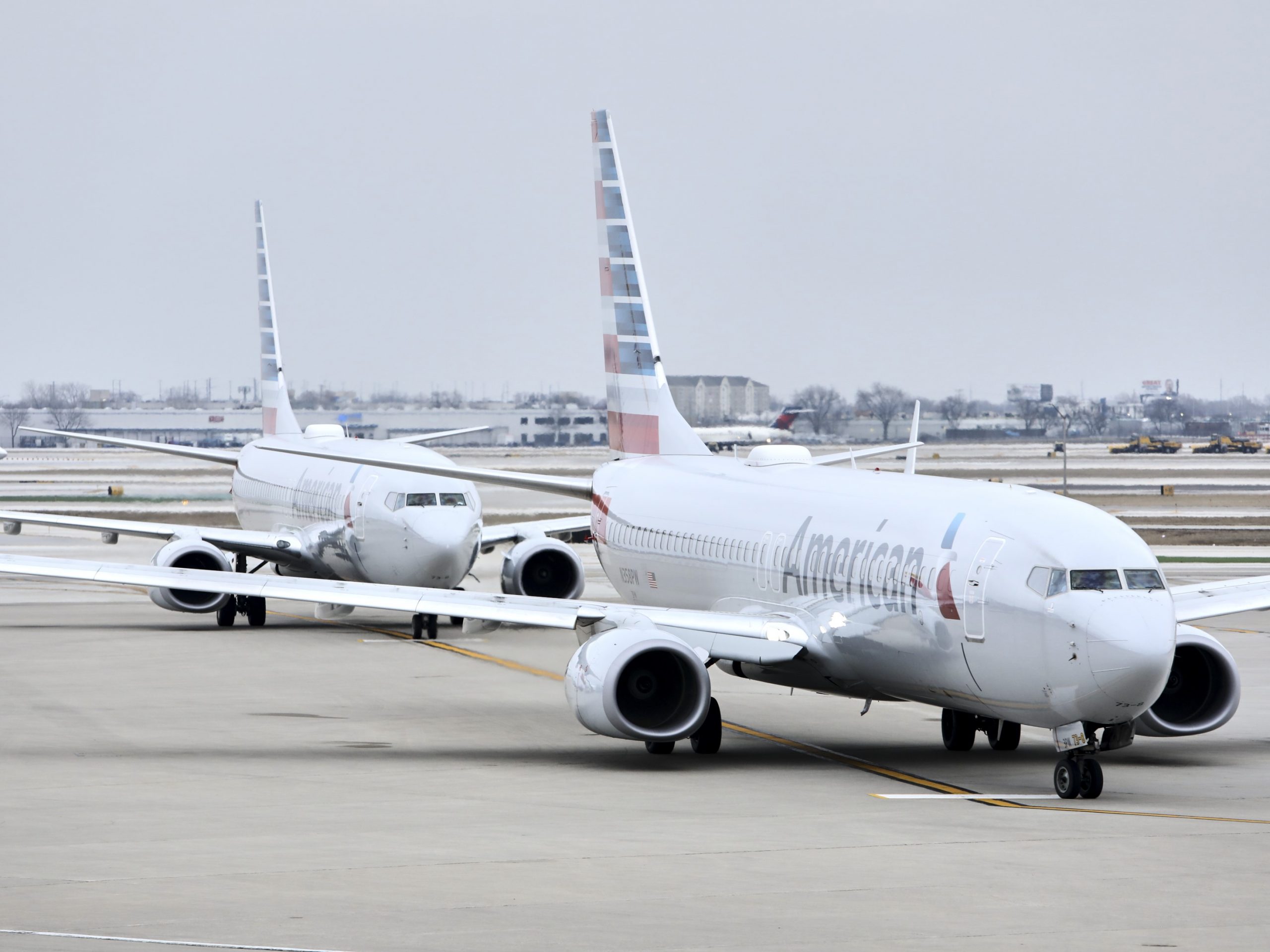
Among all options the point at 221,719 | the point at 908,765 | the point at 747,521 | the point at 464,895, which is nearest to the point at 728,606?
the point at 747,521

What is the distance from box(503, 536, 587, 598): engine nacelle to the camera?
140 ft

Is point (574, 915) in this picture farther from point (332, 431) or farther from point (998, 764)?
point (332, 431)

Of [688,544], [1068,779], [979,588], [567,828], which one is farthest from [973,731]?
[567,828]

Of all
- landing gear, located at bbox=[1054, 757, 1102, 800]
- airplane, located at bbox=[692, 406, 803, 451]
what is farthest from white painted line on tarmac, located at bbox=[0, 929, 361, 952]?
airplane, located at bbox=[692, 406, 803, 451]

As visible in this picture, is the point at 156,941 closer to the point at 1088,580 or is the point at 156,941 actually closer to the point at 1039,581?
the point at 1039,581

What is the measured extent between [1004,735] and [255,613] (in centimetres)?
2282

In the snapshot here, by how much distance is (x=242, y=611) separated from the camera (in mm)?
42906

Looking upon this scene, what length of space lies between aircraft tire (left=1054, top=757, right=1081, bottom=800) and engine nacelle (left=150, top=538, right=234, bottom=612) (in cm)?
2550

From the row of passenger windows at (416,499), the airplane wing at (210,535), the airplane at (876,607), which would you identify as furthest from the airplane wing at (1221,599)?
the airplane wing at (210,535)

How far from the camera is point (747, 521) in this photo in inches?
1046

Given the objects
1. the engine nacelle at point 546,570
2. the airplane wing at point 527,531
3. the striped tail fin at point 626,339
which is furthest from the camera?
the airplane wing at point 527,531

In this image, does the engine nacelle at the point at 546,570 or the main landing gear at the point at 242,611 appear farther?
the engine nacelle at the point at 546,570

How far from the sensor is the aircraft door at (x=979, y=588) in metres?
19.9

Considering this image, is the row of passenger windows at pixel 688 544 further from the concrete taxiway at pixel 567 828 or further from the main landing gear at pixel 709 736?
the main landing gear at pixel 709 736
